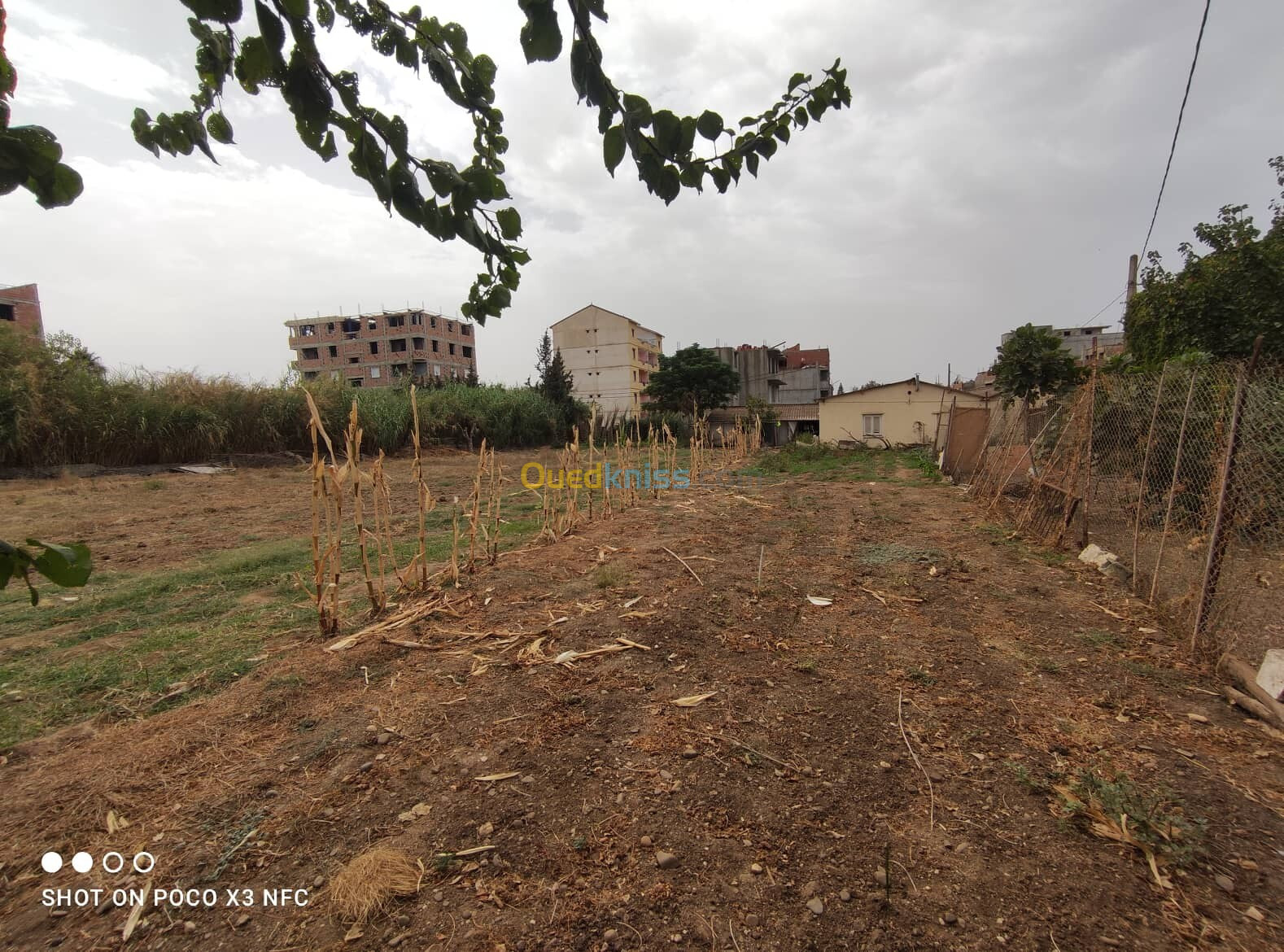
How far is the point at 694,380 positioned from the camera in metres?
36.4

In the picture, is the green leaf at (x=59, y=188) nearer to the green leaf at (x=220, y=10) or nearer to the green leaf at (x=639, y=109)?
the green leaf at (x=220, y=10)

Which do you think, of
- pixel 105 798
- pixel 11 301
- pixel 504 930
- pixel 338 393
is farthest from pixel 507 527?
pixel 11 301

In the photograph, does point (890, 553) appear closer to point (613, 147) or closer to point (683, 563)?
point (683, 563)

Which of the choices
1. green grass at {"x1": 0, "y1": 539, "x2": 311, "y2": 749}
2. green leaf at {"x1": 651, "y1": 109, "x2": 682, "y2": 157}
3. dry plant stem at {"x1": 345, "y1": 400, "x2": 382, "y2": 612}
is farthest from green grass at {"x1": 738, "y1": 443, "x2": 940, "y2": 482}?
green leaf at {"x1": 651, "y1": 109, "x2": 682, "y2": 157}

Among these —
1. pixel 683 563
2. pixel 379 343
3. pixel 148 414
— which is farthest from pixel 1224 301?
pixel 379 343

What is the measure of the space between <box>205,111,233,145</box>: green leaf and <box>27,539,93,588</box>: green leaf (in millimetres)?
1255

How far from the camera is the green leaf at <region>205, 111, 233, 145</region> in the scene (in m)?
1.48

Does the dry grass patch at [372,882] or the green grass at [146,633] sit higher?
the dry grass patch at [372,882]

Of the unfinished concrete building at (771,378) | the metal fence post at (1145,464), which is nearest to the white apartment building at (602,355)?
the unfinished concrete building at (771,378)

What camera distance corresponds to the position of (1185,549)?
4.27 meters

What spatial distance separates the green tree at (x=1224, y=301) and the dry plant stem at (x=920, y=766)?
8.34 m

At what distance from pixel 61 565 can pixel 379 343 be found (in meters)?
66.0

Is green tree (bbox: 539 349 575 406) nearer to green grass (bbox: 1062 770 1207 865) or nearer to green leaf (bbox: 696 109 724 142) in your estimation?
green grass (bbox: 1062 770 1207 865)

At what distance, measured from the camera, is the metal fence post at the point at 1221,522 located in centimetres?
332
